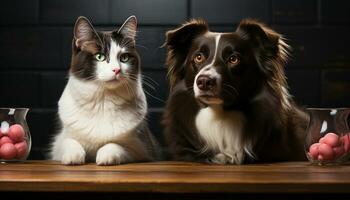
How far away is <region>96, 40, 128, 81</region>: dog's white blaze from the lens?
5.32 feet

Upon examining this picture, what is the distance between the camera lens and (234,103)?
166cm

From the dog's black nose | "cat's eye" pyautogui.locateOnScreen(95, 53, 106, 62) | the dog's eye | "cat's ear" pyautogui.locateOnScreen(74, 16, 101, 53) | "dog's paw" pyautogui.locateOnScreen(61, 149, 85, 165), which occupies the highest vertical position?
"cat's ear" pyautogui.locateOnScreen(74, 16, 101, 53)

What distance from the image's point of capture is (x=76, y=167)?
5.13 ft

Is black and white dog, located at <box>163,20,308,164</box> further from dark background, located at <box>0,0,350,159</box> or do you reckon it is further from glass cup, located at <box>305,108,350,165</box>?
dark background, located at <box>0,0,350,159</box>

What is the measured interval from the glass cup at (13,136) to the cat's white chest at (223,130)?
1.79 feet

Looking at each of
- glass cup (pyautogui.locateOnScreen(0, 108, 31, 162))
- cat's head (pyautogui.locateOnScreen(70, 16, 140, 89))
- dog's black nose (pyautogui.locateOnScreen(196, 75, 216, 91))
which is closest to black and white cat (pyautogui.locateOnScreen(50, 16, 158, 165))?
cat's head (pyautogui.locateOnScreen(70, 16, 140, 89))

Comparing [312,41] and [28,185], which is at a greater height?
[312,41]

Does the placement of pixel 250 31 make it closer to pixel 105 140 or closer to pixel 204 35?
pixel 204 35

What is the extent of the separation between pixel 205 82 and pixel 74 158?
450 millimetres

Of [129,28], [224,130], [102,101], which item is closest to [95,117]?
[102,101]

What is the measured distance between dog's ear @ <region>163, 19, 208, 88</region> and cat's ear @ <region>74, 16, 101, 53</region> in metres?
0.25

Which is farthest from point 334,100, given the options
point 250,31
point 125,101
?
point 125,101
